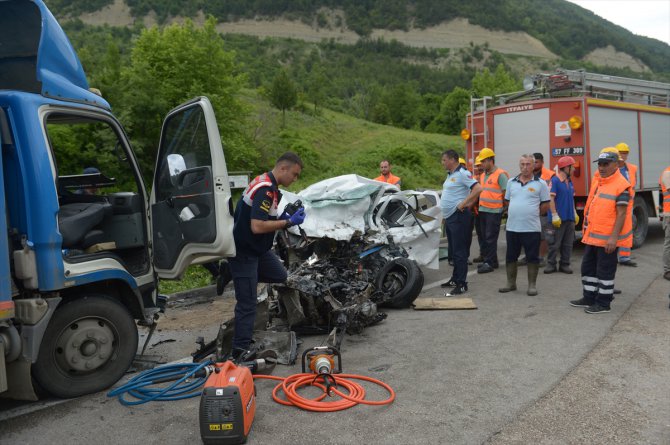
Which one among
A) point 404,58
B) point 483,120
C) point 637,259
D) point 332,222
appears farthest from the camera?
point 404,58

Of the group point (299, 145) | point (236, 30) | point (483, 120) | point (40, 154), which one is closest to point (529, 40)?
point (236, 30)

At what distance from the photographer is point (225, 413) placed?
3252 mm

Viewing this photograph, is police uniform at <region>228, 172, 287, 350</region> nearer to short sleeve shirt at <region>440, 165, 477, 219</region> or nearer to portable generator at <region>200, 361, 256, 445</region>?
portable generator at <region>200, 361, 256, 445</region>

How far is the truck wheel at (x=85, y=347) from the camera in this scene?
12.9 feet

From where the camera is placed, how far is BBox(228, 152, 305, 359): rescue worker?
4.48 metres

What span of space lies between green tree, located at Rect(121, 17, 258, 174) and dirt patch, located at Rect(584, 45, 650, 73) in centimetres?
12770

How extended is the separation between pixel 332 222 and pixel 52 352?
3.67m

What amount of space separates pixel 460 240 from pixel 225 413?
15.0 feet

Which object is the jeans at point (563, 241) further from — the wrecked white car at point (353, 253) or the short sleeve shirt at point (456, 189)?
the short sleeve shirt at point (456, 189)

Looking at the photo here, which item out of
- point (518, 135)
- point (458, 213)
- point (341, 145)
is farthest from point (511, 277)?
point (341, 145)

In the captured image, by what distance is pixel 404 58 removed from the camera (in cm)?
12081

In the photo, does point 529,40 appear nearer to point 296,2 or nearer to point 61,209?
point 296,2

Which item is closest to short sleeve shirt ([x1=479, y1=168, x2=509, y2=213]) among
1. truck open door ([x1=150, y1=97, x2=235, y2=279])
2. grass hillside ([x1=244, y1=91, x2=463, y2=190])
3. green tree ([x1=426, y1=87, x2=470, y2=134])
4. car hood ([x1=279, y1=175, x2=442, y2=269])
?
car hood ([x1=279, y1=175, x2=442, y2=269])

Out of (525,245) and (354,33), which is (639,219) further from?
(354,33)
